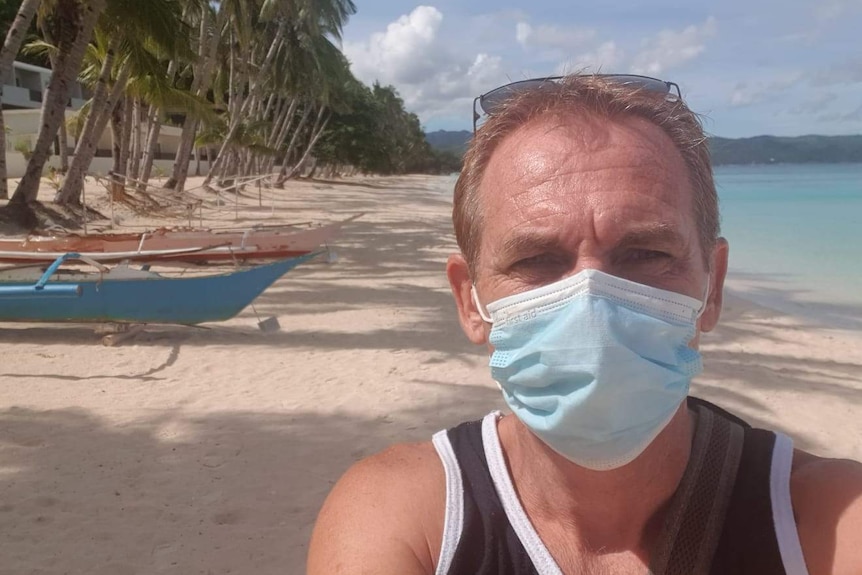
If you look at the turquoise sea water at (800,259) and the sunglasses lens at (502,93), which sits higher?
the sunglasses lens at (502,93)

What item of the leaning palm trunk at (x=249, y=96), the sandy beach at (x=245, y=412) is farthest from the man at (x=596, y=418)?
the leaning palm trunk at (x=249, y=96)

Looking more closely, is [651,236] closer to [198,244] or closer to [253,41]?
[198,244]

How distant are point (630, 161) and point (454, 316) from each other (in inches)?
265

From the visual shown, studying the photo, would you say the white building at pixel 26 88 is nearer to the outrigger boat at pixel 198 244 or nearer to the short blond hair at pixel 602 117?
the outrigger boat at pixel 198 244

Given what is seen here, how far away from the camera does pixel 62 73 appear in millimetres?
11992

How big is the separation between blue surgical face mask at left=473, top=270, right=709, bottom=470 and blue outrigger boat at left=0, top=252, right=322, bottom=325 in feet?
18.3

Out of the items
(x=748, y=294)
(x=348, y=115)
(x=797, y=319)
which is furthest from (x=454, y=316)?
(x=348, y=115)

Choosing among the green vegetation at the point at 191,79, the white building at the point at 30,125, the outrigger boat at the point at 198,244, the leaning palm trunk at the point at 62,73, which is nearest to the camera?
the outrigger boat at the point at 198,244

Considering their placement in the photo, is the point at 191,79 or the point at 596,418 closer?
the point at 596,418

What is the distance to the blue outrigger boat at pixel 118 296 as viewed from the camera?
19.8ft

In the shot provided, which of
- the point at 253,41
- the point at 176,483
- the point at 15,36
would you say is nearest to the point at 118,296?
the point at 176,483

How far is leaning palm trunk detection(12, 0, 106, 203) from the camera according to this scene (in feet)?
38.5

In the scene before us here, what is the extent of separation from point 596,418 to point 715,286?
0.40 m

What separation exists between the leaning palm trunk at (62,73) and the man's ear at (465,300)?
39.6 feet
